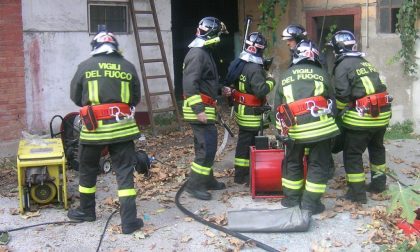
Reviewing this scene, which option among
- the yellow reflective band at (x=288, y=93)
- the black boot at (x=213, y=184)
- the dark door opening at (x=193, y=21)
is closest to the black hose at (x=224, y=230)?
the black boot at (x=213, y=184)

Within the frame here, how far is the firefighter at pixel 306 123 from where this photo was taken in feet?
19.1

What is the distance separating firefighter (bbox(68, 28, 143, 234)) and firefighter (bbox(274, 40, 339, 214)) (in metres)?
1.58

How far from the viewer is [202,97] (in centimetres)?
654

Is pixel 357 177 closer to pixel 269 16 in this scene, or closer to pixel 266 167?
pixel 266 167

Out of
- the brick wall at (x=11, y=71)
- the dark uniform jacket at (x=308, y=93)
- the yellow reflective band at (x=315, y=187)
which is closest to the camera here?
the dark uniform jacket at (x=308, y=93)

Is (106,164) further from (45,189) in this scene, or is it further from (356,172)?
(356,172)

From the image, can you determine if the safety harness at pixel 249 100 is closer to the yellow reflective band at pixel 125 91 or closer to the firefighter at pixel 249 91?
the firefighter at pixel 249 91

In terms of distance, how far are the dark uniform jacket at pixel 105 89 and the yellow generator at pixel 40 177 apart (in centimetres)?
68

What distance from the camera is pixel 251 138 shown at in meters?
7.05

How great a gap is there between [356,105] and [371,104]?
17cm

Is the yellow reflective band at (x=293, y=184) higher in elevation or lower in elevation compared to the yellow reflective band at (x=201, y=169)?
lower

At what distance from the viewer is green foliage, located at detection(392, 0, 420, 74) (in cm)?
921

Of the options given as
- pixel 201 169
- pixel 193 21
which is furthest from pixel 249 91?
pixel 193 21

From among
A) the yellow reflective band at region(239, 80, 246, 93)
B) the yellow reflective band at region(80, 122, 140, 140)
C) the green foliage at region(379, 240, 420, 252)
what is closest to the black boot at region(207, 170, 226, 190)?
the yellow reflective band at region(239, 80, 246, 93)
